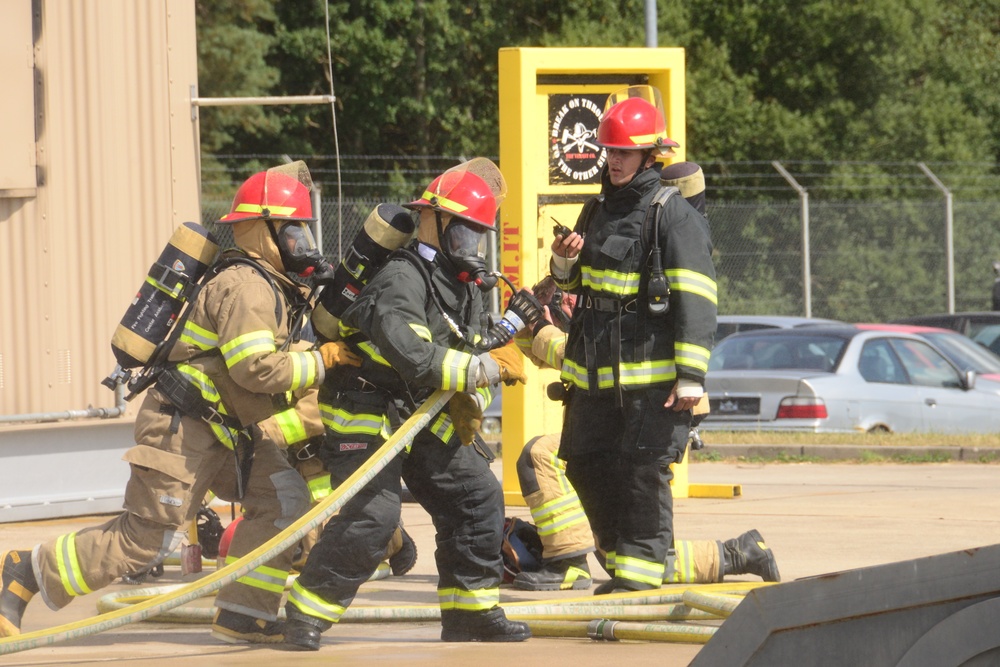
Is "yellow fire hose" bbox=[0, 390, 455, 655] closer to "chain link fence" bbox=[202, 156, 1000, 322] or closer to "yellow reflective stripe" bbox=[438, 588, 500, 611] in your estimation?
"yellow reflective stripe" bbox=[438, 588, 500, 611]

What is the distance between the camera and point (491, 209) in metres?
5.92

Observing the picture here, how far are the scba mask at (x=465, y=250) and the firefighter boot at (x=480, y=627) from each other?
1225mm

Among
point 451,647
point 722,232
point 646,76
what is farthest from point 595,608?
point 722,232

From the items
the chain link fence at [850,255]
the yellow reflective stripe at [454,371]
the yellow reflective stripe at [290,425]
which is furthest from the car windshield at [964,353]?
the yellow reflective stripe at [454,371]

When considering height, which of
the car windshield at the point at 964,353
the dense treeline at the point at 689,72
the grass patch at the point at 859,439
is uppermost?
the dense treeline at the point at 689,72

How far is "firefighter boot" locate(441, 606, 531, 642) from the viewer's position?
5.82m

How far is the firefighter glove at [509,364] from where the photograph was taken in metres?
5.99

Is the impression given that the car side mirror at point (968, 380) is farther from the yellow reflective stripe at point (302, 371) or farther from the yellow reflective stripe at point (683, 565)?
the yellow reflective stripe at point (302, 371)

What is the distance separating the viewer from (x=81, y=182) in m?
9.38

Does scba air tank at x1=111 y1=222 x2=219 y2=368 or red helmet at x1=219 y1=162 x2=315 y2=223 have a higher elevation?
red helmet at x1=219 y1=162 x2=315 y2=223

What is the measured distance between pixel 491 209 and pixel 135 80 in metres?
4.42

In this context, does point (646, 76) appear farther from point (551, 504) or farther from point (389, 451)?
point (389, 451)

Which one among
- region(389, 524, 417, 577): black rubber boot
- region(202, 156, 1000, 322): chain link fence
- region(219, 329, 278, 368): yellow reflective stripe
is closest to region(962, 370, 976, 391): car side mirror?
region(202, 156, 1000, 322): chain link fence

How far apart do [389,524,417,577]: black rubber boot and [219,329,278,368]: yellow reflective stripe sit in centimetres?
198
